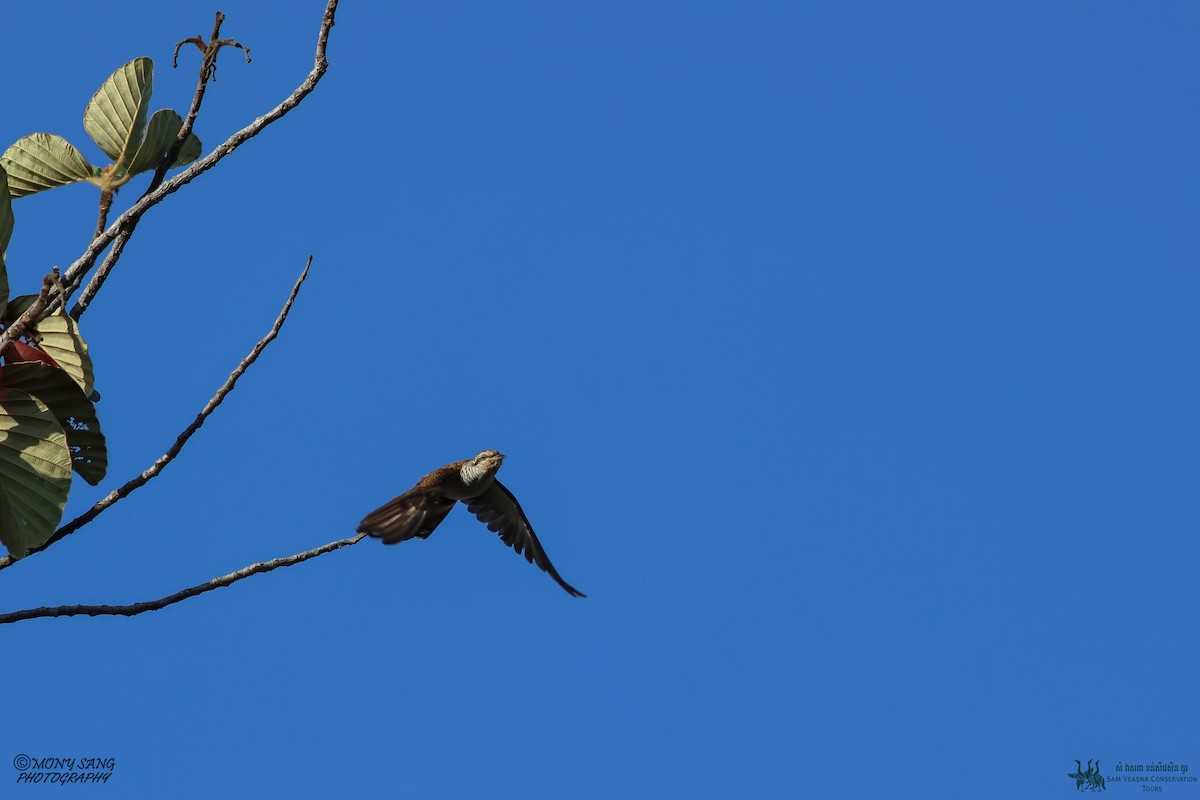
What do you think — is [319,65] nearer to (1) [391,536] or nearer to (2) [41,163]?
(2) [41,163]

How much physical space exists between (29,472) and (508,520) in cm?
594

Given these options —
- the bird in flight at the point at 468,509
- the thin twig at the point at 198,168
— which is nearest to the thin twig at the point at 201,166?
the thin twig at the point at 198,168

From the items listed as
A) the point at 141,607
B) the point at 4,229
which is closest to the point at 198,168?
the point at 4,229

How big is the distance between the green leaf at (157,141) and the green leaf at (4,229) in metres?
0.79

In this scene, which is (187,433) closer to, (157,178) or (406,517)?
(157,178)

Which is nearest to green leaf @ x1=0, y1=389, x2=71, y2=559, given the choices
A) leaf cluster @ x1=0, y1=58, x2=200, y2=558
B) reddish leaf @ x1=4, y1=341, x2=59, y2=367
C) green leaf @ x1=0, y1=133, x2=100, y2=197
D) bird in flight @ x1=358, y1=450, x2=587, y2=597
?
leaf cluster @ x1=0, y1=58, x2=200, y2=558

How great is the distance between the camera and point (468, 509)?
10.6 meters

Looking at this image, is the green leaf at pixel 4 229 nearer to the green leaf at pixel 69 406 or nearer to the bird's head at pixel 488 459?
the green leaf at pixel 69 406

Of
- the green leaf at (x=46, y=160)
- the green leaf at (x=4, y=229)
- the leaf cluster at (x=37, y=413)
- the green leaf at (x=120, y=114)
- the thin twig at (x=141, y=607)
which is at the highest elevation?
the green leaf at (x=120, y=114)

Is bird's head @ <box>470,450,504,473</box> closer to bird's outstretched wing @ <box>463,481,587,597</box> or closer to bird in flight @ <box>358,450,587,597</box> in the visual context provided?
bird in flight @ <box>358,450,587,597</box>

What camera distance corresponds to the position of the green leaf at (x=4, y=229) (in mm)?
4684

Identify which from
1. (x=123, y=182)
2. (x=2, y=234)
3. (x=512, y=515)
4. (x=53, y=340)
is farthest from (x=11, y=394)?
(x=512, y=515)

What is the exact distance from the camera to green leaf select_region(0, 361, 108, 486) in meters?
4.80

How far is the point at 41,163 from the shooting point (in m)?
5.53
